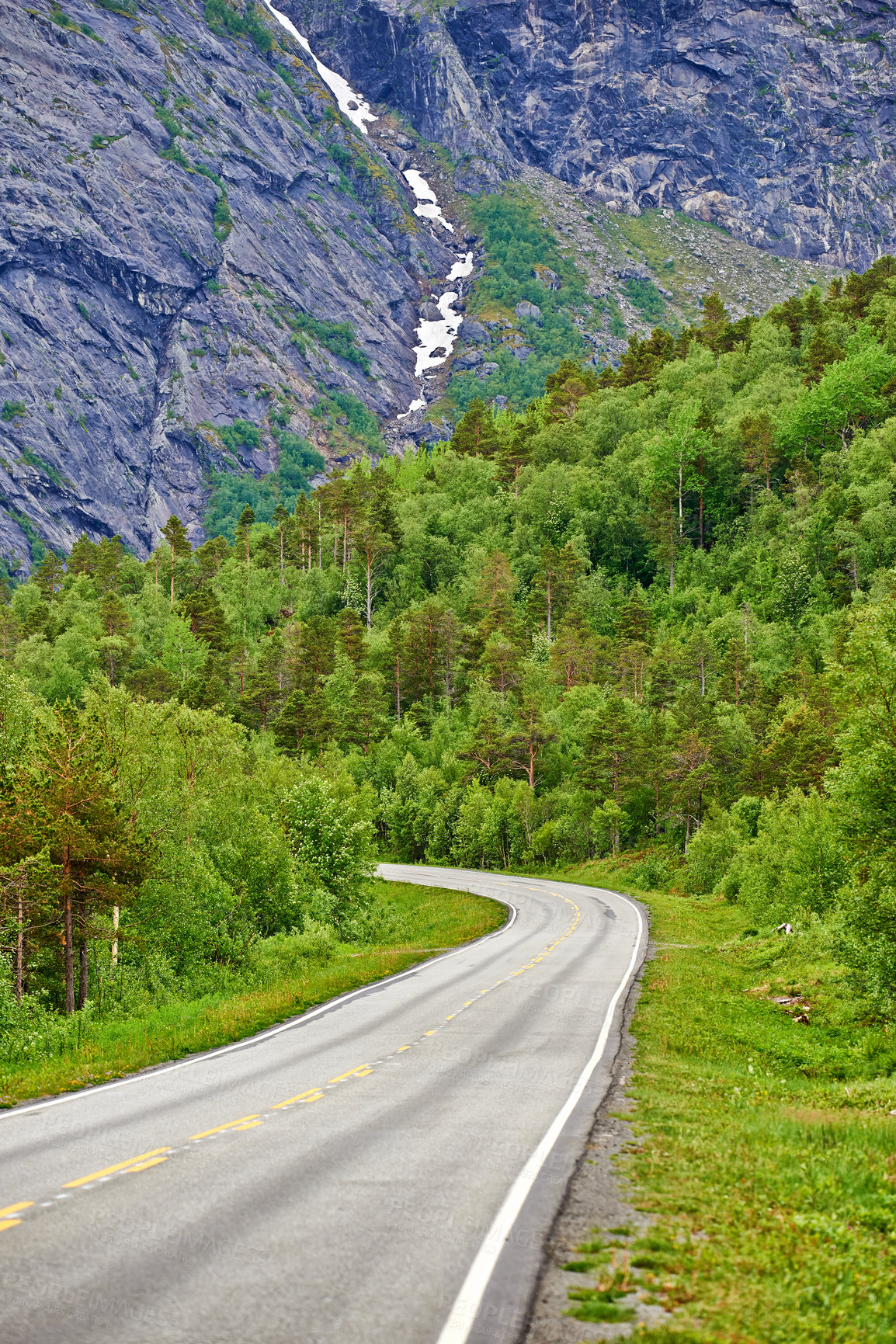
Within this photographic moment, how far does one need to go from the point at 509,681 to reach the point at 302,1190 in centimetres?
7967

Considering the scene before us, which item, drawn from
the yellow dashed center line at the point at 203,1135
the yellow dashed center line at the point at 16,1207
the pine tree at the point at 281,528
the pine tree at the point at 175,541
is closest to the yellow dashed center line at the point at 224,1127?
the yellow dashed center line at the point at 203,1135

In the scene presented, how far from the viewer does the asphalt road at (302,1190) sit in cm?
693

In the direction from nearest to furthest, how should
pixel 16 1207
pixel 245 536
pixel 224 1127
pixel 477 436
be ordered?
pixel 16 1207
pixel 224 1127
pixel 245 536
pixel 477 436

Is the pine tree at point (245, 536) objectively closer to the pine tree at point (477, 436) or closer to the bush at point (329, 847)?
the pine tree at point (477, 436)

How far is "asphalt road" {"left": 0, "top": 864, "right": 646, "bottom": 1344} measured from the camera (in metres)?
6.93

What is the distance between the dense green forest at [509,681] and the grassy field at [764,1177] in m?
3.98

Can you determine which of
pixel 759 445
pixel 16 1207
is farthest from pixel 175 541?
pixel 16 1207

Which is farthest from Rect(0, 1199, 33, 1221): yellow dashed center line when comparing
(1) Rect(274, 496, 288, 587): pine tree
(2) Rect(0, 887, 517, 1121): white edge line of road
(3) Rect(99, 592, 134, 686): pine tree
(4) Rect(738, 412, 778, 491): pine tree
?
(1) Rect(274, 496, 288, 587): pine tree

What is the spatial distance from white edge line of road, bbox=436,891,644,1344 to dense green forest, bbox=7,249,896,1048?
12.2 metres

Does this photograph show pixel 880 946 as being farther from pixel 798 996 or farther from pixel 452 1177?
pixel 452 1177

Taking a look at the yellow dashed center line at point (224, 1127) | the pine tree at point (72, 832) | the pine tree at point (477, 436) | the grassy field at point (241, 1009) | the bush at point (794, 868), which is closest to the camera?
the yellow dashed center line at point (224, 1127)

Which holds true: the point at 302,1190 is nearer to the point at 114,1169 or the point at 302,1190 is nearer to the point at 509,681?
the point at 114,1169

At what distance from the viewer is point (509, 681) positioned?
3501 inches

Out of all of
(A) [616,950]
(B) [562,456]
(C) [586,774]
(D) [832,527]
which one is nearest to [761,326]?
(B) [562,456]
